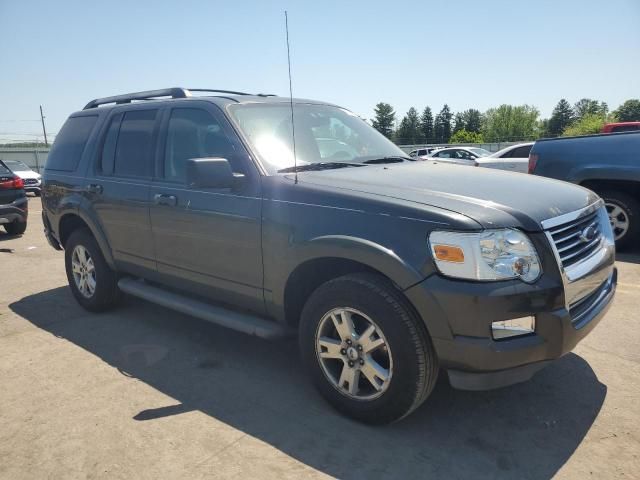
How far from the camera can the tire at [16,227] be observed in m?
9.71

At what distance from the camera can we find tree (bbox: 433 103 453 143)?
107 m

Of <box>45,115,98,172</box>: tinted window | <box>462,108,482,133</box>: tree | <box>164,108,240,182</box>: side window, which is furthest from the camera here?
<box>462,108,482,133</box>: tree

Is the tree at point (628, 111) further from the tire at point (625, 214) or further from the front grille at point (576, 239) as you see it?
the front grille at point (576, 239)

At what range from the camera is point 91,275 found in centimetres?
490

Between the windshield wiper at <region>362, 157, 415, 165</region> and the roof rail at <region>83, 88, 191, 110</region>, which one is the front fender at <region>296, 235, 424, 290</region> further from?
the roof rail at <region>83, 88, 191, 110</region>

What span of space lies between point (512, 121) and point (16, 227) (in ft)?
401

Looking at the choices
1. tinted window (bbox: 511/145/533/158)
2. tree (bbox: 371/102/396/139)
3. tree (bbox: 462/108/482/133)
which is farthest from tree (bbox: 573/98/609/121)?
tinted window (bbox: 511/145/533/158)

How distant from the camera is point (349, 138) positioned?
409cm

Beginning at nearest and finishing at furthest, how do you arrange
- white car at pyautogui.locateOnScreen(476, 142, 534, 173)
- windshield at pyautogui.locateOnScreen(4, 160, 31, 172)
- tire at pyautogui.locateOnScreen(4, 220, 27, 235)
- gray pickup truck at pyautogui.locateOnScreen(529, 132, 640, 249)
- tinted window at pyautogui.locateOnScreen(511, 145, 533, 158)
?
gray pickup truck at pyautogui.locateOnScreen(529, 132, 640, 249) → tire at pyautogui.locateOnScreen(4, 220, 27, 235) → white car at pyautogui.locateOnScreen(476, 142, 534, 173) → tinted window at pyautogui.locateOnScreen(511, 145, 533, 158) → windshield at pyautogui.locateOnScreen(4, 160, 31, 172)

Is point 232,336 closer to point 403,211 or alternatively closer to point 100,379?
point 100,379

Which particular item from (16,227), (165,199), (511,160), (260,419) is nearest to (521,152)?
(511,160)

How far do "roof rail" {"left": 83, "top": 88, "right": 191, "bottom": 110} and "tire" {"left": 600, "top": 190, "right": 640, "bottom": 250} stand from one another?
5396 mm

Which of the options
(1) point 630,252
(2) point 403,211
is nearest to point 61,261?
(2) point 403,211

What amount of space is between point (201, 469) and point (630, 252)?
252 inches
